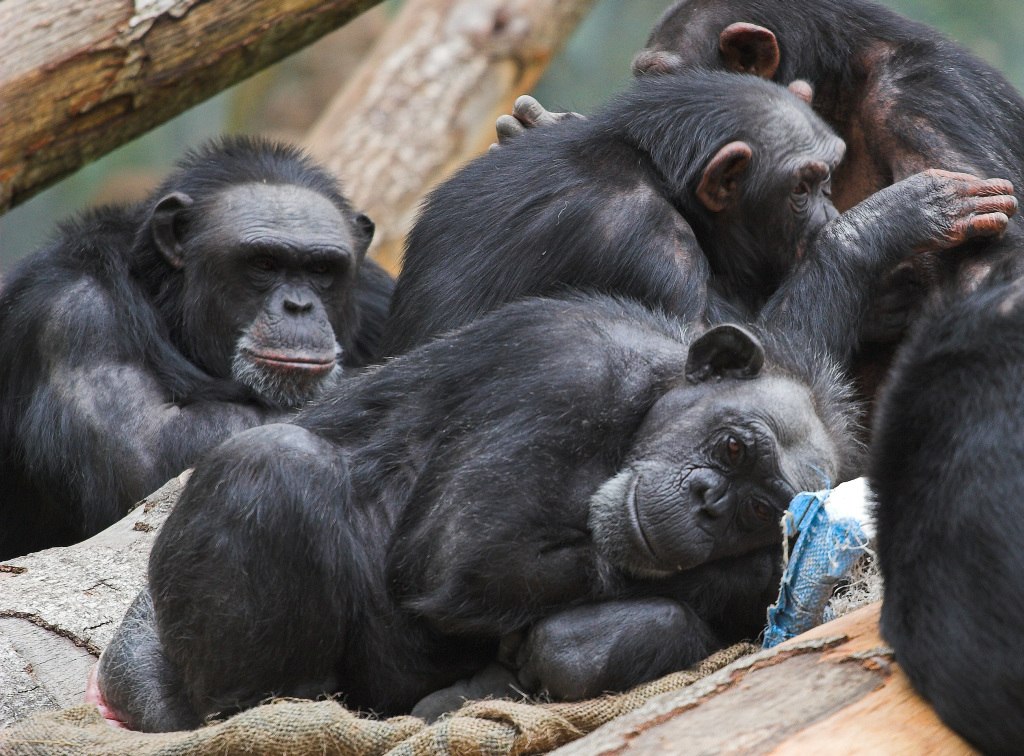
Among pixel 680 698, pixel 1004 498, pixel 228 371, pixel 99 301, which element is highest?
pixel 1004 498

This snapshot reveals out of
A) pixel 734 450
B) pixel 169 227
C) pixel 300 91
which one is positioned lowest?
pixel 300 91

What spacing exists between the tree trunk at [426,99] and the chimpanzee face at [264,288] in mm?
2390

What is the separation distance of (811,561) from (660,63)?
91.9 inches

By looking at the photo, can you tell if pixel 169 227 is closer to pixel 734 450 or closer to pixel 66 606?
pixel 66 606

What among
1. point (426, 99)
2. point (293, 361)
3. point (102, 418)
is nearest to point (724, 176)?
point (293, 361)

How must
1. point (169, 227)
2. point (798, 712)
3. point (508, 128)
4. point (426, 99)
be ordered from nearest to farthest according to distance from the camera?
point (798, 712) < point (508, 128) < point (169, 227) < point (426, 99)

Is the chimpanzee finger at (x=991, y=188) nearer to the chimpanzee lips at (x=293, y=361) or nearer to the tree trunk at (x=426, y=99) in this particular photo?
the chimpanzee lips at (x=293, y=361)

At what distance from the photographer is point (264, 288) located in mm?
4957

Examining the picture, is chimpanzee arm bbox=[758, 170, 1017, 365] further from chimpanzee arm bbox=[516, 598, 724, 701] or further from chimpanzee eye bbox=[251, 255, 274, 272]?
chimpanzee eye bbox=[251, 255, 274, 272]

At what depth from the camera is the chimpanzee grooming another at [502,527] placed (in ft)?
9.48

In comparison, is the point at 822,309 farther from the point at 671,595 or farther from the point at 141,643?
the point at 141,643

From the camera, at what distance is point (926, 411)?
7.91ft

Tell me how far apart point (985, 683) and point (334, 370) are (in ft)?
10.3

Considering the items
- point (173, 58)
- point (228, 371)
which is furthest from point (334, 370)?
point (173, 58)
